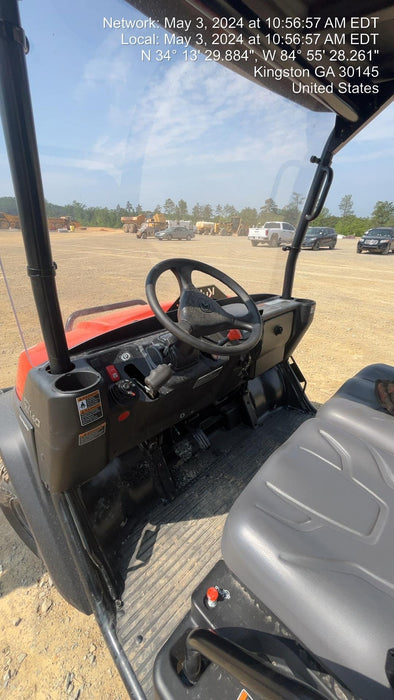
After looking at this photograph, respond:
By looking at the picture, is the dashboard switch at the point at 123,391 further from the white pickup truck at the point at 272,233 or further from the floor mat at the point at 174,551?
the white pickup truck at the point at 272,233

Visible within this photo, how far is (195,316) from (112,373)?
16.6 inches

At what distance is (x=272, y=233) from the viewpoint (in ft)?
8.17

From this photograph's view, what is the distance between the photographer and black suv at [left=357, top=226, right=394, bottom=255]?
19141 mm

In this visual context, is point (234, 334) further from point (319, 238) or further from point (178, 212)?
point (319, 238)

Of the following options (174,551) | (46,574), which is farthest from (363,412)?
(46,574)

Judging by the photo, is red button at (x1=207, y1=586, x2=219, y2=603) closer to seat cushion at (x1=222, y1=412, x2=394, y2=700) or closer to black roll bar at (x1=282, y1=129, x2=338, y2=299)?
seat cushion at (x1=222, y1=412, x2=394, y2=700)

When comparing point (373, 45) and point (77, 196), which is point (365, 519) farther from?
point (373, 45)

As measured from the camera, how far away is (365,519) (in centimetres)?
116

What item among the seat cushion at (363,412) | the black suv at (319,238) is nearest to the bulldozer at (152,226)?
the seat cushion at (363,412)

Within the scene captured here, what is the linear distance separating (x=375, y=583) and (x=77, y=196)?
1417 mm

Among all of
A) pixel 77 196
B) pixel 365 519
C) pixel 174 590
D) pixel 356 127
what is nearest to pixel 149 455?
pixel 174 590

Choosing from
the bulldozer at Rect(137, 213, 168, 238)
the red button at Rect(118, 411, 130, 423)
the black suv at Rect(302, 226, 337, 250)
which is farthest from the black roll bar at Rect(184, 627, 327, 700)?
the black suv at Rect(302, 226, 337, 250)

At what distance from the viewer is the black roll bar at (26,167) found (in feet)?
2.59

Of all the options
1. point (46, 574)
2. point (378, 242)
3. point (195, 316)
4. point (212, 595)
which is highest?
point (195, 316)
